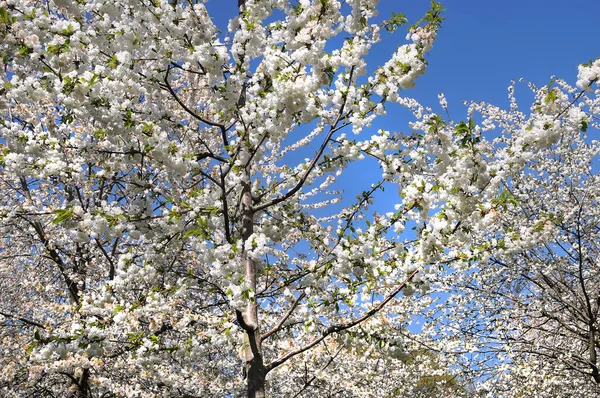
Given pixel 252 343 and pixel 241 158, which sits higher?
pixel 241 158

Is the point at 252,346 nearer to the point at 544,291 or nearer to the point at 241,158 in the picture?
the point at 241,158

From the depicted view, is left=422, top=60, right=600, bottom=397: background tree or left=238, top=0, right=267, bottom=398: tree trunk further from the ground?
left=422, top=60, right=600, bottom=397: background tree

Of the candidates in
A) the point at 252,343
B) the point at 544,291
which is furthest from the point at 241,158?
the point at 544,291

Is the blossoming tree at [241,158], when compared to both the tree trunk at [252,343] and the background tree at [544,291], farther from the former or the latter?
the background tree at [544,291]

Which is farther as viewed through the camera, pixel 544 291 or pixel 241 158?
pixel 544 291

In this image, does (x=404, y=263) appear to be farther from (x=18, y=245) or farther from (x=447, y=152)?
(x=18, y=245)

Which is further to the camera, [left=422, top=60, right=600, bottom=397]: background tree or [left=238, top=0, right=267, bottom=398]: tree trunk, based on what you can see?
[left=422, top=60, right=600, bottom=397]: background tree

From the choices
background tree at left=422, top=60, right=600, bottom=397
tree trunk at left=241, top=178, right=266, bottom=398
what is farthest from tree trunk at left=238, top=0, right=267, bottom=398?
background tree at left=422, top=60, right=600, bottom=397

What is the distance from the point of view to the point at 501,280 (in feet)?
29.0

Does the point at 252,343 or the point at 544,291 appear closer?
the point at 252,343

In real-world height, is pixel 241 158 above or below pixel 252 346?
above

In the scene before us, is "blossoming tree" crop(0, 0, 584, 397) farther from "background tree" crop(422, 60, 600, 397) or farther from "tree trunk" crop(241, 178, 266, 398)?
"background tree" crop(422, 60, 600, 397)

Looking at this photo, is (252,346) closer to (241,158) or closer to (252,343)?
(252,343)

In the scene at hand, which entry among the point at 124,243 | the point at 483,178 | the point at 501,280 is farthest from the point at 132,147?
the point at 501,280
